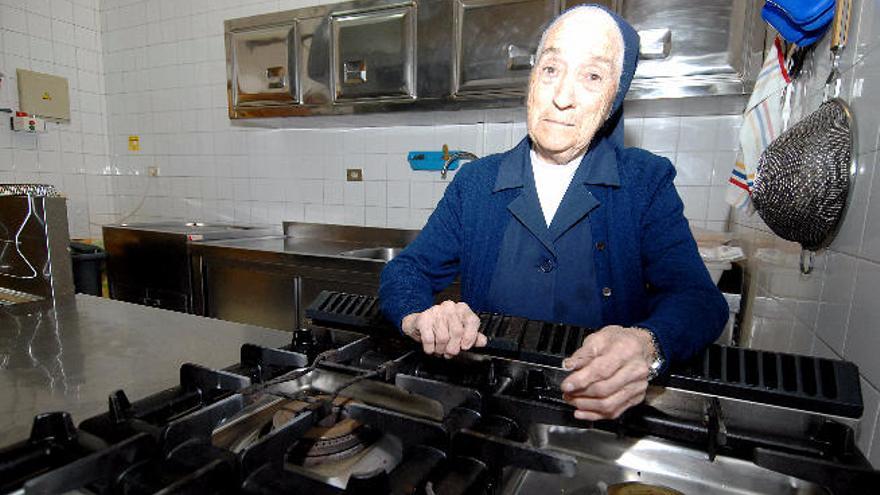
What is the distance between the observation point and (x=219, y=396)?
0.66 meters

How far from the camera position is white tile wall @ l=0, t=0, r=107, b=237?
9.71 ft

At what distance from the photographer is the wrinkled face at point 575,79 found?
0.88m

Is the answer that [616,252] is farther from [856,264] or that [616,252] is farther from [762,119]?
A: [762,119]

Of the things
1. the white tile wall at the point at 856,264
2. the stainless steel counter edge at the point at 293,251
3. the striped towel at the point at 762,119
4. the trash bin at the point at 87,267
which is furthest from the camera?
the trash bin at the point at 87,267

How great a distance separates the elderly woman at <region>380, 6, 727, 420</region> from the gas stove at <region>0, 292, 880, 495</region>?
0.12 meters

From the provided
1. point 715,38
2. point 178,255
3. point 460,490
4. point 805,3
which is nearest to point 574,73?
point 805,3

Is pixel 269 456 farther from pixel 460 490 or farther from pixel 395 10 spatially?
pixel 395 10

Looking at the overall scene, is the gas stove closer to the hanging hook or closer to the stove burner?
the stove burner

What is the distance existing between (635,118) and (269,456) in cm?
207

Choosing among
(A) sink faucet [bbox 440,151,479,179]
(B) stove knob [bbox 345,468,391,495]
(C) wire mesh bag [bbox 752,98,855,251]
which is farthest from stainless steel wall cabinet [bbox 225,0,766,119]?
(B) stove knob [bbox 345,468,391,495]

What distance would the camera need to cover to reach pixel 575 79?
89 centimetres

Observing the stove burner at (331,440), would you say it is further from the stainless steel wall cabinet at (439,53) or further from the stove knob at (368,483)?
the stainless steel wall cabinet at (439,53)

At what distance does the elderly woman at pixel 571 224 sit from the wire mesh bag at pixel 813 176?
0.17 meters

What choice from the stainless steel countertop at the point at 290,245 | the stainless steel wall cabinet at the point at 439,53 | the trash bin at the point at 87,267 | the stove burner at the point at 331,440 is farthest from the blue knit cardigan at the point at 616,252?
the trash bin at the point at 87,267
